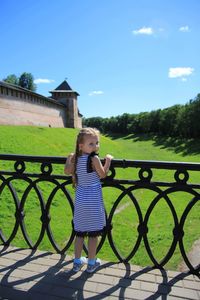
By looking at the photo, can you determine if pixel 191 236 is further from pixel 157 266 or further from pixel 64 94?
pixel 64 94

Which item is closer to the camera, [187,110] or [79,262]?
[79,262]

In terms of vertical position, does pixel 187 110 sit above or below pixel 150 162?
above

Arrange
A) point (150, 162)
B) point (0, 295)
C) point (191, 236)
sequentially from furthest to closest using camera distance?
point (191, 236)
point (150, 162)
point (0, 295)

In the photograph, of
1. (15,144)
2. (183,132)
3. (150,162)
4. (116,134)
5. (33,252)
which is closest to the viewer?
(150,162)

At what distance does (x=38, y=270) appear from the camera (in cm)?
306

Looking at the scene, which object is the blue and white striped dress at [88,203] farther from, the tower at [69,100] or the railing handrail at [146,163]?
the tower at [69,100]

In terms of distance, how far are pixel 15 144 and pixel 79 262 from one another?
58.4 ft

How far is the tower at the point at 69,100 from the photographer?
171 ft

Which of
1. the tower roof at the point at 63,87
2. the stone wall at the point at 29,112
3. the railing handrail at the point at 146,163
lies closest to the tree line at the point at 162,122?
the tower roof at the point at 63,87

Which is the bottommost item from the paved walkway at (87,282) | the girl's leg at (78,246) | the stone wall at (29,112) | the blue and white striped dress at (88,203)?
the paved walkway at (87,282)

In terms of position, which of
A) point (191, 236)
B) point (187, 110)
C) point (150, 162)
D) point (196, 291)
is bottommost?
point (191, 236)

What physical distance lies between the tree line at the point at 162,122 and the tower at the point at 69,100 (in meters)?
17.7

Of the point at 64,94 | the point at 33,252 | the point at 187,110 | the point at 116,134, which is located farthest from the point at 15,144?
the point at 116,134

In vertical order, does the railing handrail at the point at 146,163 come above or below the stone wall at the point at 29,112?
below
